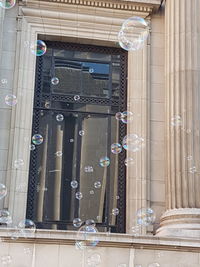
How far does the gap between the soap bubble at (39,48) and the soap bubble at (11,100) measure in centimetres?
141

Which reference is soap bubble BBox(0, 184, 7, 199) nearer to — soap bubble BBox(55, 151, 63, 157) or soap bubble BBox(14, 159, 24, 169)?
soap bubble BBox(14, 159, 24, 169)

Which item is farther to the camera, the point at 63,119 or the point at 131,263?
the point at 63,119

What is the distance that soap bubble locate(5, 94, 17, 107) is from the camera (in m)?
17.5

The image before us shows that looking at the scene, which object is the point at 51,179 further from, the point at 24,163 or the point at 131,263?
the point at 131,263

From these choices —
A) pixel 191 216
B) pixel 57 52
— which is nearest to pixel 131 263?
pixel 191 216

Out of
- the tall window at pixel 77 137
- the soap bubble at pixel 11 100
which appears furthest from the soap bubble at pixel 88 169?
the soap bubble at pixel 11 100

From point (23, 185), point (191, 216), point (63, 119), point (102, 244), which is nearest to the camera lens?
point (102, 244)

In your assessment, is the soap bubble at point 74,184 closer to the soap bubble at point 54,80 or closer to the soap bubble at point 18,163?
the soap bubble at point 18,163

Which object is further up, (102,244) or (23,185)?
(23,185)

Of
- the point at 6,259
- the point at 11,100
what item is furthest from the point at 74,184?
the point at 6,259

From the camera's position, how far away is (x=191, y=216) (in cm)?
1609

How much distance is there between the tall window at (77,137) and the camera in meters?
17.7

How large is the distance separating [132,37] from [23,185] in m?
4.86

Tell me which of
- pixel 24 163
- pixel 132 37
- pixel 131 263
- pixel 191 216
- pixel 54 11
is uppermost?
pixel 54 11
